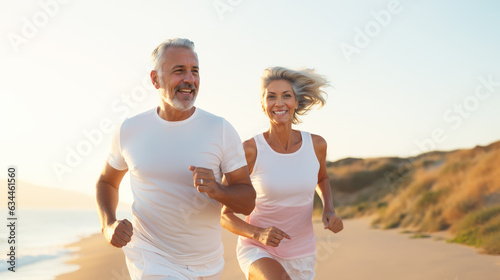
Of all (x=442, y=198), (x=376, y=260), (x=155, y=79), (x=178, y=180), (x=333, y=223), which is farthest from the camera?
(x=442, y=198)

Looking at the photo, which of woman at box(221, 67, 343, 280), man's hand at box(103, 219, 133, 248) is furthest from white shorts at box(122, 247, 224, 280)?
woman at box(221, 67, 343, 280)

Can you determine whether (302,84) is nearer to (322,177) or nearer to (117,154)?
(322,177)

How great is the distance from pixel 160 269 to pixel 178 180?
0.51 metres

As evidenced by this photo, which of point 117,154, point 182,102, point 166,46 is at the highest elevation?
point 166,46

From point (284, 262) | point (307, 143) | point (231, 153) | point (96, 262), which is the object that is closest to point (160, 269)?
point (231, 153)

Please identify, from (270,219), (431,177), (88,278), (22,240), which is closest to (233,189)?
(270,219)

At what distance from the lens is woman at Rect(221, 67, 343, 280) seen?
4.48 meters

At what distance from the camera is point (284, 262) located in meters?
4.71

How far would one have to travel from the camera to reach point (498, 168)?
14438 mm

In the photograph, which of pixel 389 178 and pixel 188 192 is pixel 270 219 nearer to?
pixel 188 192

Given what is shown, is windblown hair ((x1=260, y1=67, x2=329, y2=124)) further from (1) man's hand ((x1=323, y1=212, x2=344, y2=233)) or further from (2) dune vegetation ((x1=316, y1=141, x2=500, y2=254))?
(2) dune vegetation ((x1=316, y1=141, x2=500, y2=254))

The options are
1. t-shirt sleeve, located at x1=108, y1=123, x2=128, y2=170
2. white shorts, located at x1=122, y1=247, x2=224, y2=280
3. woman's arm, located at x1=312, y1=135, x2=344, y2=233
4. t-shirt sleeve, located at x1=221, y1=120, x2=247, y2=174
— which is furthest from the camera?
woman's arm, located at x1=312, y1=135, x2=344, y2=233

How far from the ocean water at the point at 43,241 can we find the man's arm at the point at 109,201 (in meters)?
7.61

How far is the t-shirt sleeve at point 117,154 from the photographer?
12.6ft
